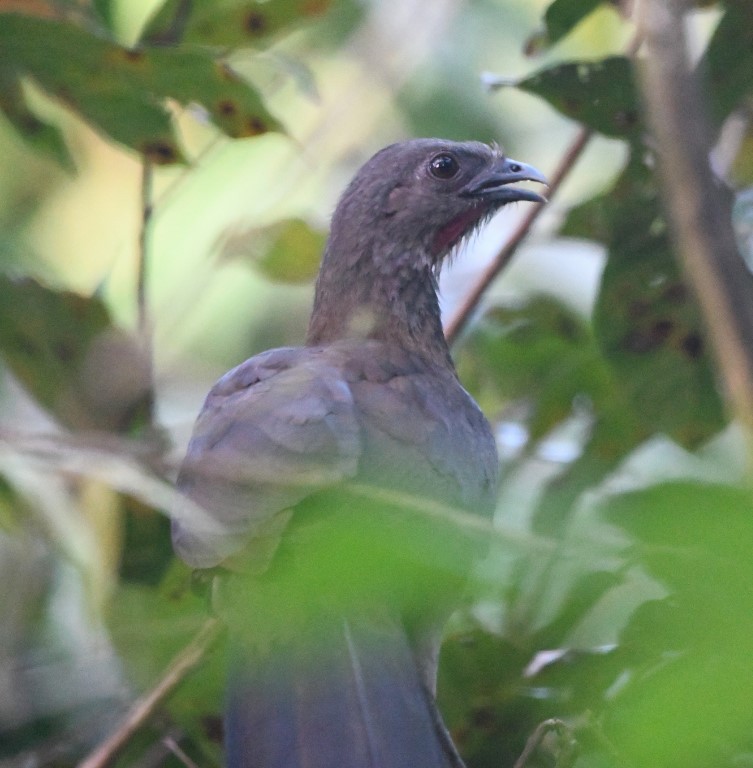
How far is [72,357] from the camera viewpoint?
3.74 meters

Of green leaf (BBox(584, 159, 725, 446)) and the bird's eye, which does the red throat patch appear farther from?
green leaf (BBox(584, 159, 725, 446))

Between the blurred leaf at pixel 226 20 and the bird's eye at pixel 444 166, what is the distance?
0.69 metres

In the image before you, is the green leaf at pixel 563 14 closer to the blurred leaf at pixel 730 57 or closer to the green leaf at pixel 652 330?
the blurred leaf at pixel 730 57

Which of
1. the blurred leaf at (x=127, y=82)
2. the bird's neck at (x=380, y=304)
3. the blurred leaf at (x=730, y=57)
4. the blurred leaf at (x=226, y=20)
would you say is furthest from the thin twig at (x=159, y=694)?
the blurred leaf at (x=730, y=57)

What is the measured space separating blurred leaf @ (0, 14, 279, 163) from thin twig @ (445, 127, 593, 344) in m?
0.82

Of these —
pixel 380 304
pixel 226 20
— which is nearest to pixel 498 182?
pixel 380 304

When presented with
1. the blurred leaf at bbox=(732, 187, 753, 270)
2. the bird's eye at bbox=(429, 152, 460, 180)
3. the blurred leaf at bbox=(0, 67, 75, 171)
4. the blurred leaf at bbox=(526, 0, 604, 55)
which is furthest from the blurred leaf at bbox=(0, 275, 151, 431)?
the blurred leaf at bbox=(732, 187, 753, 270)

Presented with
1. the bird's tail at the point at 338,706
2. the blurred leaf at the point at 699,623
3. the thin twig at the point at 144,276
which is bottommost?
the bird's tail at the point at 338,706

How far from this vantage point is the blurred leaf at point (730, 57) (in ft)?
11.5

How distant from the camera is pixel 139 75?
350cm

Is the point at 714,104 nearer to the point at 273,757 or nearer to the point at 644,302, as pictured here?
the point at 644,302

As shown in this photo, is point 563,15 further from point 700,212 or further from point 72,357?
point 700,212

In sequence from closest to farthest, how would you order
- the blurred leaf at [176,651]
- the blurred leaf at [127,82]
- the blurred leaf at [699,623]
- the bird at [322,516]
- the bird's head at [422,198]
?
the blurred leaf at [699,623] < the bird at [322,516] < the blurred leaf at [176,651] < the blurred leaf at [127,82] < the bird's head at [422,198]

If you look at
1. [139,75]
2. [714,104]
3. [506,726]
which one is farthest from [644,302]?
[139,75]
